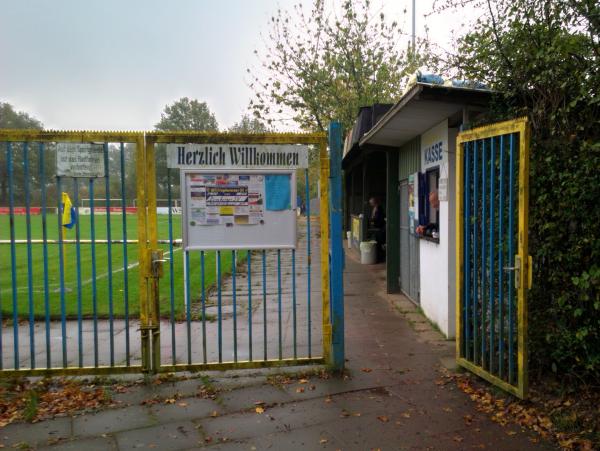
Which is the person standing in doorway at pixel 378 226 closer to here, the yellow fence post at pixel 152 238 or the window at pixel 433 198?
the window at pixel 433 198

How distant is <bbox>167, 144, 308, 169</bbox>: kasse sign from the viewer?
16.0 feet

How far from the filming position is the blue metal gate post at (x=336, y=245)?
493 centimetres

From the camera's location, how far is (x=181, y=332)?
696 centimetres

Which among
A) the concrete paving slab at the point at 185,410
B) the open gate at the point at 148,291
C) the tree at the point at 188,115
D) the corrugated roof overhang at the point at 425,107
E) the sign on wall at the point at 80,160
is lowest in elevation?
the concrete paving slab at the point at 185,410

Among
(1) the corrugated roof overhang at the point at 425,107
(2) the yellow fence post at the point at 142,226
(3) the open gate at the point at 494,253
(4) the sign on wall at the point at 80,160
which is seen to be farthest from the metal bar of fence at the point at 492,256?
(4) the sign on wall at the point at 80,160

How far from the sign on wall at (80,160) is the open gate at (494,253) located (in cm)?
329

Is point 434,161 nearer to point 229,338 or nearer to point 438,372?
point 438,372

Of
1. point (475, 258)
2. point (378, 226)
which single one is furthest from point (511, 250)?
point (378, 226)

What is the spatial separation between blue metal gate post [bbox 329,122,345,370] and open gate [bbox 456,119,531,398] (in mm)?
1098

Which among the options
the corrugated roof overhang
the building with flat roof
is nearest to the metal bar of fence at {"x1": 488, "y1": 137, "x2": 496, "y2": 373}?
the corrugated roof overhang

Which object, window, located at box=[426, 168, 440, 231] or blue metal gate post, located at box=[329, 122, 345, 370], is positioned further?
window, located at box=[426, 168, 440, 231]

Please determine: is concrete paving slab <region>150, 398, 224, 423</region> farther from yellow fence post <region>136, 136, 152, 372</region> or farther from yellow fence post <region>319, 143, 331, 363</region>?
yellow fence post <region>319, 143, 331, 363</region>

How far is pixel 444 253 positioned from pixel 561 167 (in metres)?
2.50

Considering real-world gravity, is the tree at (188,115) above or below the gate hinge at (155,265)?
above
